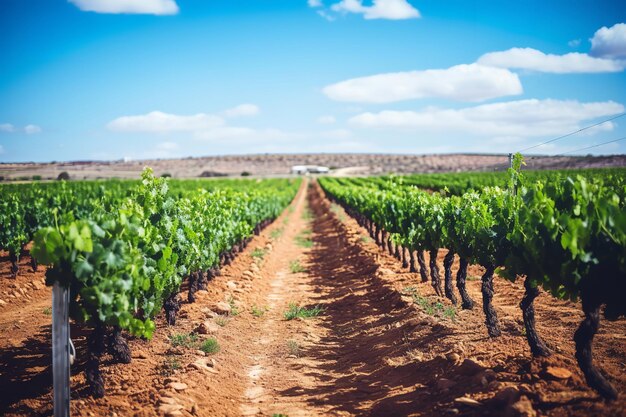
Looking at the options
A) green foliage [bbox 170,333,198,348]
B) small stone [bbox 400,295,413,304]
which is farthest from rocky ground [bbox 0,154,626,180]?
green foliage [bbox 170,333,198,348]

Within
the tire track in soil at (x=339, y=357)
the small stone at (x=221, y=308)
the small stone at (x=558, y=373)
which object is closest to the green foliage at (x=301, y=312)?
the tire track in soil at (x=339, y=357)

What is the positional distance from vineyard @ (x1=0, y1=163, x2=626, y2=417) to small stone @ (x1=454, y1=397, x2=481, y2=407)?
0.02 meters

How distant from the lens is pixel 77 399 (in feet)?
18.9

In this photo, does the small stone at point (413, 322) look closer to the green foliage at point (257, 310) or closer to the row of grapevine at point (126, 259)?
the green foliage at point (257, 310)

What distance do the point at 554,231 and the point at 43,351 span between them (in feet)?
27.8

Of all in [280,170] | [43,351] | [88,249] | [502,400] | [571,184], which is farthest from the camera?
[280,170]

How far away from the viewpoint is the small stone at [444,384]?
229 inches

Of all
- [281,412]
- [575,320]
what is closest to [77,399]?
[281,412]

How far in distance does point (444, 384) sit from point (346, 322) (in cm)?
412

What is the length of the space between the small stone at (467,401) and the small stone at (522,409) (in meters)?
0.43

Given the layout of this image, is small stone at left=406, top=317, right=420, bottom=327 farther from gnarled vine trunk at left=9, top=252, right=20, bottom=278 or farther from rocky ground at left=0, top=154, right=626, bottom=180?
rocky ground at left=0, top=154, right=626, bottom=180

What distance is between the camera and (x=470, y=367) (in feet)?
19.6

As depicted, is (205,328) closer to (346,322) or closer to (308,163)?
(346,322)

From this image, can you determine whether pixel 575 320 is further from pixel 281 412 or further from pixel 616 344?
pixel 281 412
